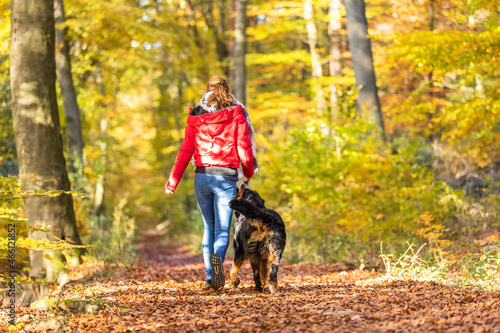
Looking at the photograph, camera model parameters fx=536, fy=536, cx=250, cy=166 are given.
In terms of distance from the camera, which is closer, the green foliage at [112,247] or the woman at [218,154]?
the woman at [218,154]

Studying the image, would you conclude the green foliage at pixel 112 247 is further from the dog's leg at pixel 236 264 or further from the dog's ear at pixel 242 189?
the dog's ear at pixel 242 189

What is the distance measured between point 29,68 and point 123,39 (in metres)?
10.4

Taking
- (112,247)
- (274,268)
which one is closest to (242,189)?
(274,268)

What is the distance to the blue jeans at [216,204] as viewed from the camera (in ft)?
18.9

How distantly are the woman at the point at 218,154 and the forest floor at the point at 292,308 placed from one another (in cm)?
64

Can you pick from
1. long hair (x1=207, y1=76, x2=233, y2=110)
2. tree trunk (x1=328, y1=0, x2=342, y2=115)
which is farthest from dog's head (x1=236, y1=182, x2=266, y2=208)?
tree trunk (x1=328, y1=0, x2=342, y2=115)

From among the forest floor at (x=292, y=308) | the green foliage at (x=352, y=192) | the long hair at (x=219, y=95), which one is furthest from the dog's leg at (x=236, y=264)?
the green foliage at (x=352, y=192)

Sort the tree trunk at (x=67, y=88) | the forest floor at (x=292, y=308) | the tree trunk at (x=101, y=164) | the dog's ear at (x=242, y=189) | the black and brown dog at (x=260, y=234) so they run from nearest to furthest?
the forest floor at (x=292, y=308)
the black and brown dog at (x=260, y=234)
the dog's ear at (x=242, y=189)
the tree trunk at (x=67, y=88)
the tree trunk at (x=101, y=164)

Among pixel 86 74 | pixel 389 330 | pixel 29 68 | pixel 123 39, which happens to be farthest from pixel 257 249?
pixel 86 74

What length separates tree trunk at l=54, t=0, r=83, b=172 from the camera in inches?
530

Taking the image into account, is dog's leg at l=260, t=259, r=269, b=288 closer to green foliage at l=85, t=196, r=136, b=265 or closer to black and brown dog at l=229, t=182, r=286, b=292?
black and brown dog at l=229, t=182, r=286, b=292

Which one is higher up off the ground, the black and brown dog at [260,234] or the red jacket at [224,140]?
the red jacket at [224,140]

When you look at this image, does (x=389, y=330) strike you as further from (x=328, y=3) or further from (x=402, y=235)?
(x=328, y=3)

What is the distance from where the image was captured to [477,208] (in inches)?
372
